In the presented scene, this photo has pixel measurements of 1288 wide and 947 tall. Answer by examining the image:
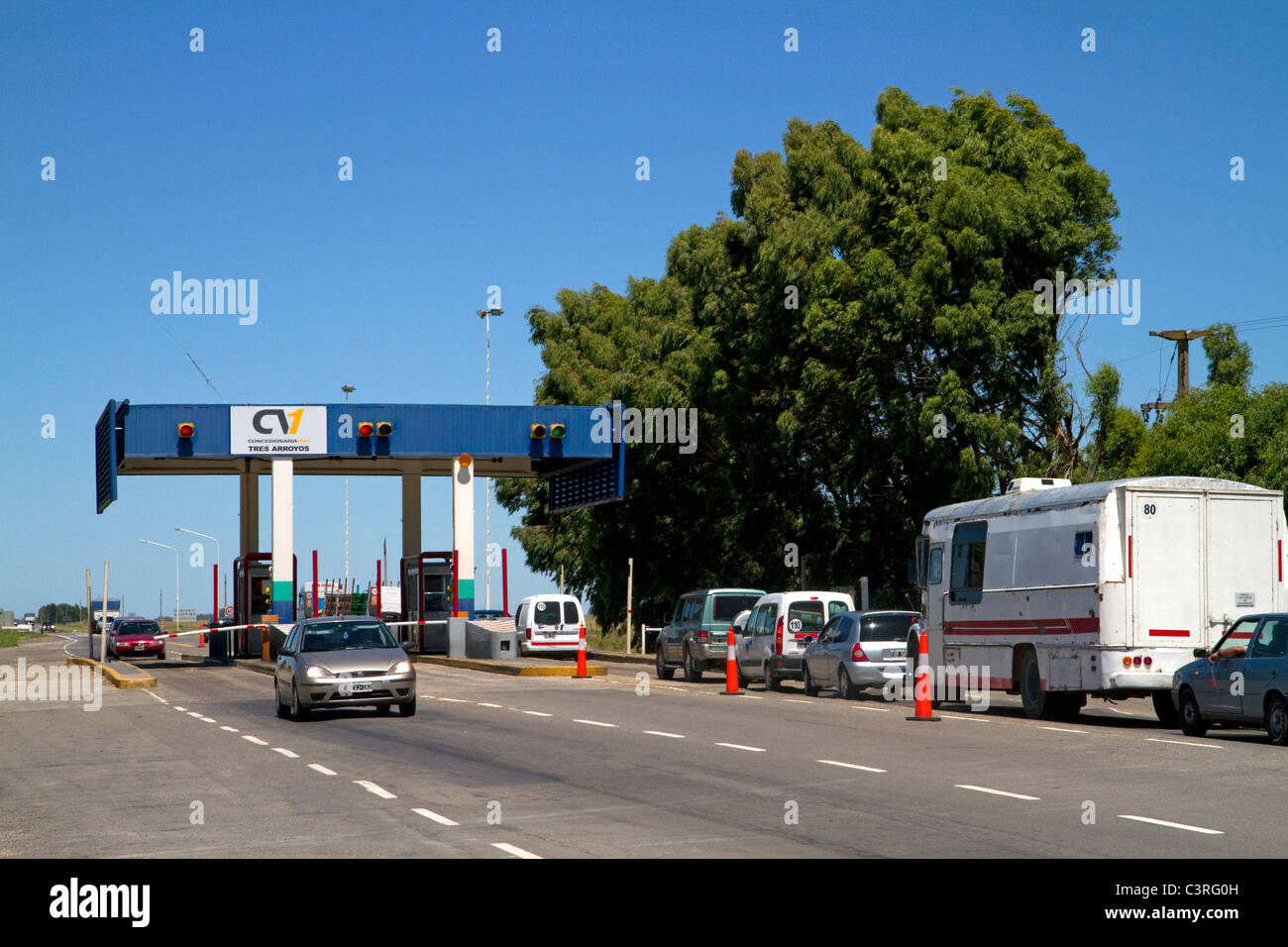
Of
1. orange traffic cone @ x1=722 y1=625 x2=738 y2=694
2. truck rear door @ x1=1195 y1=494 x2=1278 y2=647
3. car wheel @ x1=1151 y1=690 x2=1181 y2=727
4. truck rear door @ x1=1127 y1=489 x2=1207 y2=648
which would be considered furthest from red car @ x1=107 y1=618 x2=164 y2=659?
truck rear door @ x1=1195 y1=494 x2=1278 y2=647

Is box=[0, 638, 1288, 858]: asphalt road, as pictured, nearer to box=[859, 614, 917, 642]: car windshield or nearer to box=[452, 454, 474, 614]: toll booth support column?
box=[859, 614, 917, 642]: car windshield

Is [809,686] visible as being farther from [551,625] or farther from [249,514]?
[249,514]

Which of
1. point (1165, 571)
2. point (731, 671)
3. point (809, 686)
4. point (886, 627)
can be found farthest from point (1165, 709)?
point (731, 671)

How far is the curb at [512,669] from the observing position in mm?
37409

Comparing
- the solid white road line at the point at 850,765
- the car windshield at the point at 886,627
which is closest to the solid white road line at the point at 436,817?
the solid white road line at the point at 850,765

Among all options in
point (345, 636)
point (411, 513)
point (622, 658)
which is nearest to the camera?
point (345, 636)

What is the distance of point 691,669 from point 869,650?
8477 mm

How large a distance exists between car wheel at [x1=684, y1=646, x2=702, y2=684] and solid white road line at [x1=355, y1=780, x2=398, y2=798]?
20.7 metres

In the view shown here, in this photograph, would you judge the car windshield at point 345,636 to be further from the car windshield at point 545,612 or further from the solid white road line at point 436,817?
the car windshield at point 545,612

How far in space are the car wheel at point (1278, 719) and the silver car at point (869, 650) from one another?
9.29 meters

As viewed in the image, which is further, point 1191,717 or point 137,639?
point 137,639

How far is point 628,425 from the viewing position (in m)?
56.4

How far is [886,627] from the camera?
2794cm

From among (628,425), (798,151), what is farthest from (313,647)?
(628,425)
